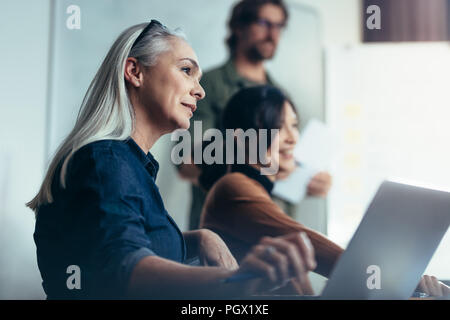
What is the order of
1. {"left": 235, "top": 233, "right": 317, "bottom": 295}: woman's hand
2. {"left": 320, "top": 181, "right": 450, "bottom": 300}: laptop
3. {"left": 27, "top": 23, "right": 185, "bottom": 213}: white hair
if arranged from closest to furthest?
1. {"left": 235, "top": 233, "right": 317, "bottom": 295}: woman's hand
2. {"left": 320, "top": 181, "right": 450, "bottom": 300}: laptop
3. {"left": 27, "top": 23, "right": 185, "bottom": 213}: white hair

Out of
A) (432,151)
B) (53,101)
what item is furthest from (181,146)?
(432,151)

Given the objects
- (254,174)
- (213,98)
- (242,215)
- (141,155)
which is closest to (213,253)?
(141,155)

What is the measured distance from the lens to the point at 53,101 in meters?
2.11

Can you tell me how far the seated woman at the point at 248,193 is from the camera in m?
1.62

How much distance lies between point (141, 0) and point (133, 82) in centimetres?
140

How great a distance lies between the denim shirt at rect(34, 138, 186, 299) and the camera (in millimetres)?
686

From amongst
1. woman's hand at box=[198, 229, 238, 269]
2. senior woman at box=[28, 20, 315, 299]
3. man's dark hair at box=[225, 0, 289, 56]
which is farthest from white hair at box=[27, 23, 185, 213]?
man's dark hair at box=[225, 0, 289, 56]

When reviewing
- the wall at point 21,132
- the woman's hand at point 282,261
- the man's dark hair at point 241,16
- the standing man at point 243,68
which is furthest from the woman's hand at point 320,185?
the woman's hand at point 282,261

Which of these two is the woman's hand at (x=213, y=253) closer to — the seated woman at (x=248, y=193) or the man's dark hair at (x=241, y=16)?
the seated woman at (x=248, y=193)

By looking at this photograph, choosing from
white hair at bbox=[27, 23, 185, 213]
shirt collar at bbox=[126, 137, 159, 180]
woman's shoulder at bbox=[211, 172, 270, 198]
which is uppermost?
white hair at bbox=[27, 23, 185, 213]

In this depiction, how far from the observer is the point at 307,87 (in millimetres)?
2266

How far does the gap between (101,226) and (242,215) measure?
95 cm

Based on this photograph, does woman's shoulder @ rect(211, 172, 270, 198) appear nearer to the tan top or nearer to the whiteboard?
the tan top

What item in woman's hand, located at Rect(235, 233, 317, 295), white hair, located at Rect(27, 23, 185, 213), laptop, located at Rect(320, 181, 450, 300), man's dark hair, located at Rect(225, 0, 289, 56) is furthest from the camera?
man's dark hair, located at Rect(225, 0, 289, 56)
